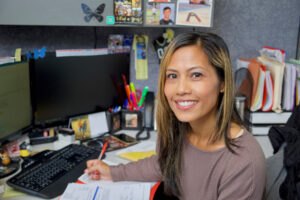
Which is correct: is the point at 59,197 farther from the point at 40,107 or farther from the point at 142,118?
the point at 142,118

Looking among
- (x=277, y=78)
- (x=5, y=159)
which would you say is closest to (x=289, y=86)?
(x=277, y=78)

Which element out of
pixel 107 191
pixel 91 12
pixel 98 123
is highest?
pixel 91 12

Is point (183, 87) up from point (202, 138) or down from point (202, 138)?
up

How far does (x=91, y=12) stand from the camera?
39.8 inches

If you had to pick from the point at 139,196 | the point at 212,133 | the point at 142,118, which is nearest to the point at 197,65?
the point at 212,133

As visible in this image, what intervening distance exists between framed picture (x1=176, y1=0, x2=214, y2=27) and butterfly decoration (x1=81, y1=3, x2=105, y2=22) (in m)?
0.33

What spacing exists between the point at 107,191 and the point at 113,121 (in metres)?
0.49

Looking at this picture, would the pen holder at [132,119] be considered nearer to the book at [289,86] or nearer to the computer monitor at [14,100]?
the computer monitor at [14,100]

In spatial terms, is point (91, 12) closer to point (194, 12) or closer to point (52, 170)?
point (194, 12)

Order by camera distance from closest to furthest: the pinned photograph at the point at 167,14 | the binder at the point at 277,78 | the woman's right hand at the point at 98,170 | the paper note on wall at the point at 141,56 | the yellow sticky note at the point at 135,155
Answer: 1. the woman's right hand at the point at 98,170
2. the yellow sticky note at the point at 135,155
3. the pinned photograph at the point at 167,14
4. the binder at the point at 277,78
5. the paper note on wall at the point at 141,56

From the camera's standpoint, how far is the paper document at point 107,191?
817 mm

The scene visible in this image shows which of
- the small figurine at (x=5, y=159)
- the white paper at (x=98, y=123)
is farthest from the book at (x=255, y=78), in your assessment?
the small figurine at (x=5, y=159)

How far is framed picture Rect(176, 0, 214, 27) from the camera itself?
3.86 feet

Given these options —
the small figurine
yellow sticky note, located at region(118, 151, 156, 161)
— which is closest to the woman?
yellow sticky note, located at region(118, 151, 156, 161)
